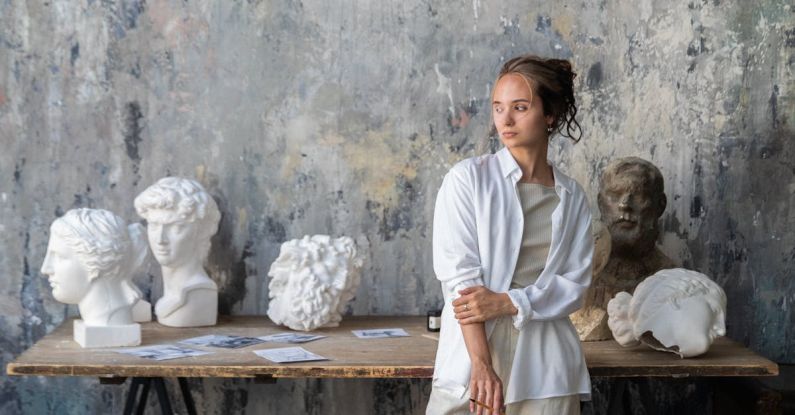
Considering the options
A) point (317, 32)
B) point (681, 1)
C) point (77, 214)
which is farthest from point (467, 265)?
point (681, 1)

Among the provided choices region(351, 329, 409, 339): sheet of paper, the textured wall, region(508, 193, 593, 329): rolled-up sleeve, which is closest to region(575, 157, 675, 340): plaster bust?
the textured wall

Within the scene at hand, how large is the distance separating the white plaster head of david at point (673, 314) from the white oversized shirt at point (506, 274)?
82 cm

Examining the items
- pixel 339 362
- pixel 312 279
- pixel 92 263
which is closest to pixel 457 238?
pixel 339 362

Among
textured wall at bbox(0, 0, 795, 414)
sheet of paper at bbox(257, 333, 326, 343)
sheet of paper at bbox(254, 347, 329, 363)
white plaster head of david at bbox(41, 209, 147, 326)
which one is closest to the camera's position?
sheet of paper at bbox(254, 347, 329, 363)

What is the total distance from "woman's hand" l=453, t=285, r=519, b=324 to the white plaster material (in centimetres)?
168

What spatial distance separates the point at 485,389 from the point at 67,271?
197 cm

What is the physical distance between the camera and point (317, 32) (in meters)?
5.15

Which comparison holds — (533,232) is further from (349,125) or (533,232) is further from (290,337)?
(349,125)

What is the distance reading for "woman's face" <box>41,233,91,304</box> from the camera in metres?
4.30

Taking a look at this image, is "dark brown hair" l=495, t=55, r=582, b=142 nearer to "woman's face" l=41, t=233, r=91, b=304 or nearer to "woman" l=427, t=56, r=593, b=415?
"woman" l=427, t=56, r=593, b=415

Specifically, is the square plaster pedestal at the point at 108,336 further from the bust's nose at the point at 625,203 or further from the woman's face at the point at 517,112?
the bust's nose at the point at 625,203

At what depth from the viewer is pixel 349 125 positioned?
204 inches

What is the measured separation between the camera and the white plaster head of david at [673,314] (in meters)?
4.24

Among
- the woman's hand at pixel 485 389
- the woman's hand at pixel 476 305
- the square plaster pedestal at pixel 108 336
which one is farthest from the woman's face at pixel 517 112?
the square plaster pedestal at pixel 108 336
